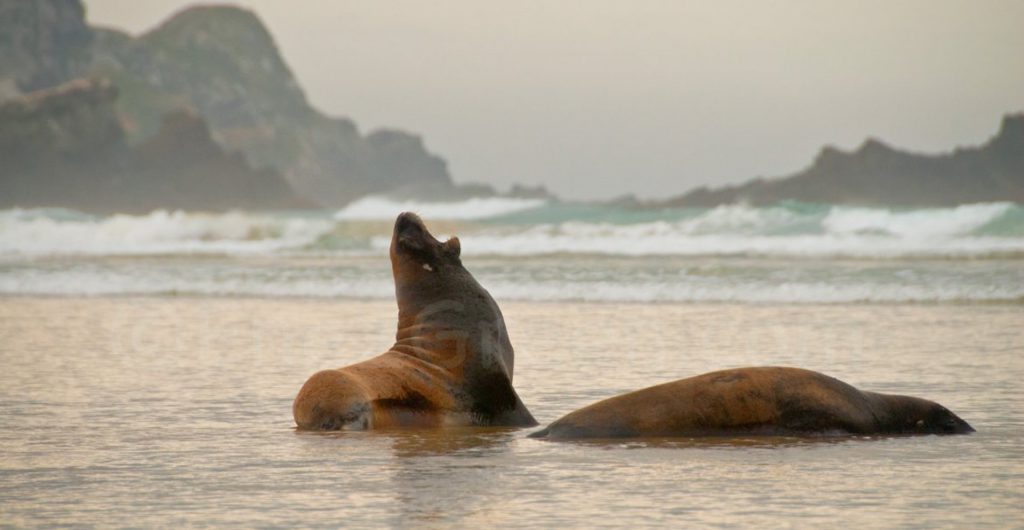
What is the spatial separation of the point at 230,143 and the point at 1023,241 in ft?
429

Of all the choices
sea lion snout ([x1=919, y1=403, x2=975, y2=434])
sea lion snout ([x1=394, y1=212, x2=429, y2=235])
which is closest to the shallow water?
sea lion snout ([x1=919, y1=403, x2=975, y2=434])

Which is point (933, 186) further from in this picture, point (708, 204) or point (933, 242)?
point (933, 242)

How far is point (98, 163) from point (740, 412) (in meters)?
104

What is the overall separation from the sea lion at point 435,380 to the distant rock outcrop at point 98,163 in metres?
95.1

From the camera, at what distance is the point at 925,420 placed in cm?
853

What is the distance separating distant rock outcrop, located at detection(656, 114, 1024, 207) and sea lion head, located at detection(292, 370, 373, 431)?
126ft

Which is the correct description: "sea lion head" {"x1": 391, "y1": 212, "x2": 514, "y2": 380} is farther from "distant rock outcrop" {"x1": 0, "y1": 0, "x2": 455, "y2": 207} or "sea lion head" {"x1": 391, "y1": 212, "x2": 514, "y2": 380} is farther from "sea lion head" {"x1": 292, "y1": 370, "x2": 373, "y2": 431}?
"distant rock outcrop" {"x1": 0, "y1": 0, "x2": 455, "y2": 207}

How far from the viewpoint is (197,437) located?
28.6 feet

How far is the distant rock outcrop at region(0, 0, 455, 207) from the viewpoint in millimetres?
135375

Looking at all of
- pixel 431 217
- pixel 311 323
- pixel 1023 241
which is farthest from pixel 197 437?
pixel 431 217

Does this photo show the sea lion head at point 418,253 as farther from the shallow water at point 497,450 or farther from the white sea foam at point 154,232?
the white sea foam at point 154,232

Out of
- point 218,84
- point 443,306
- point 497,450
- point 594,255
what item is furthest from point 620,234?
point 218,84

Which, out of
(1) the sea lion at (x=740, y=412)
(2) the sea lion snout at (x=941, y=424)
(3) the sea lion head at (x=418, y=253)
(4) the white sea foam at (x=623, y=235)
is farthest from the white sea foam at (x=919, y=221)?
(1) the sea lion at (x=740, y=412)

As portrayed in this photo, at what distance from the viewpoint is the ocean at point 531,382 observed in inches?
258
